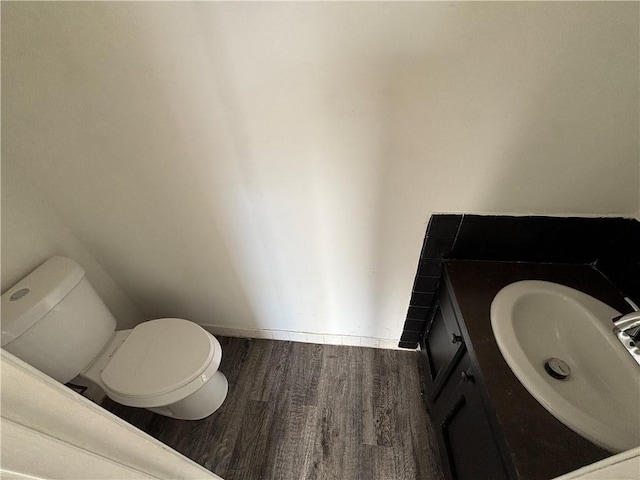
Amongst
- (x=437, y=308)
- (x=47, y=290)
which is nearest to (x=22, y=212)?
(x=47, y=290)

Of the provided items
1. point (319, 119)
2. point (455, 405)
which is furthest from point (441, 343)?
point (319, 119)

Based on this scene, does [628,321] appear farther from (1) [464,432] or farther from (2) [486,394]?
(1) [464,432]

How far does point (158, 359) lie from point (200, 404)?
0.99 feet

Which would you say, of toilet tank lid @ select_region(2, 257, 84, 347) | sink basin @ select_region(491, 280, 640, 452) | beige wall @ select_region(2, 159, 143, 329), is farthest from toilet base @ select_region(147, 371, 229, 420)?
sink basin @ select_region(491, 280, 640, 452)

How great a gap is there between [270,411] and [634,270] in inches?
60.0

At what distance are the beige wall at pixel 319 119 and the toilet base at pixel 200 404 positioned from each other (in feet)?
2.16

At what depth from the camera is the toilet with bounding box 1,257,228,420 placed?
941 mm

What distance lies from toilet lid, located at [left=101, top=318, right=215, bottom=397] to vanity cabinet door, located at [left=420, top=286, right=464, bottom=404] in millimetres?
960

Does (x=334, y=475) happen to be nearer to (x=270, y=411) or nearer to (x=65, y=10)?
(x=270, y=411)

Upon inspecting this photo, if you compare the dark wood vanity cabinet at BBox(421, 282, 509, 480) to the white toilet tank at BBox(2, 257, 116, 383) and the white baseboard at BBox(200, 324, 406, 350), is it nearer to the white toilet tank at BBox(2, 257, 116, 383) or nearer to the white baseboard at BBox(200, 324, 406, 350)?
the white baseboard at BBox(200, 324, 406, 350)

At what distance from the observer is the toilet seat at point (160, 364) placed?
1035mm

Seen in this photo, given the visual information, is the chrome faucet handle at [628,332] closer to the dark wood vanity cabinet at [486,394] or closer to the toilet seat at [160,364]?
the dark wood vanity cabinet at [486,394]

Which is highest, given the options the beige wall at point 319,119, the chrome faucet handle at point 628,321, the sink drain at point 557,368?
the beige wall at point 319,119

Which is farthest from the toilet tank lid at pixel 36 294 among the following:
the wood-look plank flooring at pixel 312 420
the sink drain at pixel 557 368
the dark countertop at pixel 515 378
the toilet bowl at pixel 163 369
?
the sink drain at pixel 557 368
